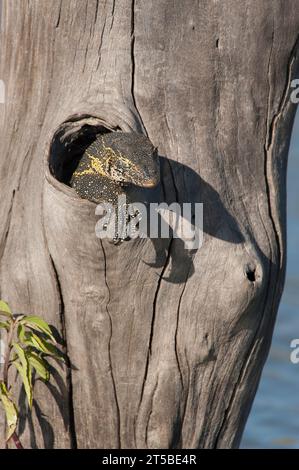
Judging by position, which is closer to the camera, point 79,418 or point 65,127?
point 65,127

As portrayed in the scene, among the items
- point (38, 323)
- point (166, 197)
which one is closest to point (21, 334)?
point (38, 323)

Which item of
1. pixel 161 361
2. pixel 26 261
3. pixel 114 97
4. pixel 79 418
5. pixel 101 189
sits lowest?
pixel 79 418

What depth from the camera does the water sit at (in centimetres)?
661

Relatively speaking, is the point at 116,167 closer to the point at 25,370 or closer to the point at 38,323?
the point at 38,323

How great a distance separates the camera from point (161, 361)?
12.1 feet

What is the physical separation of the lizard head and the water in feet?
11.5

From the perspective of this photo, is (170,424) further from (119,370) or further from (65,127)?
(65,127)

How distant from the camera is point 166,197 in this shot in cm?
350

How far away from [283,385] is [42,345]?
3751 millimetres

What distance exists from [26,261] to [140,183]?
0.64 meters

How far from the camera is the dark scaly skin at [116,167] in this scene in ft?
10.8

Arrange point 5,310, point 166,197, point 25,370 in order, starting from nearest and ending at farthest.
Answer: point 166,197 → point 25,370 → point 5,310

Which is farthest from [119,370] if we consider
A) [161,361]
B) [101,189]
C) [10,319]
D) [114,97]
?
[114,97]

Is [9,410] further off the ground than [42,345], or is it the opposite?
[42,345]
